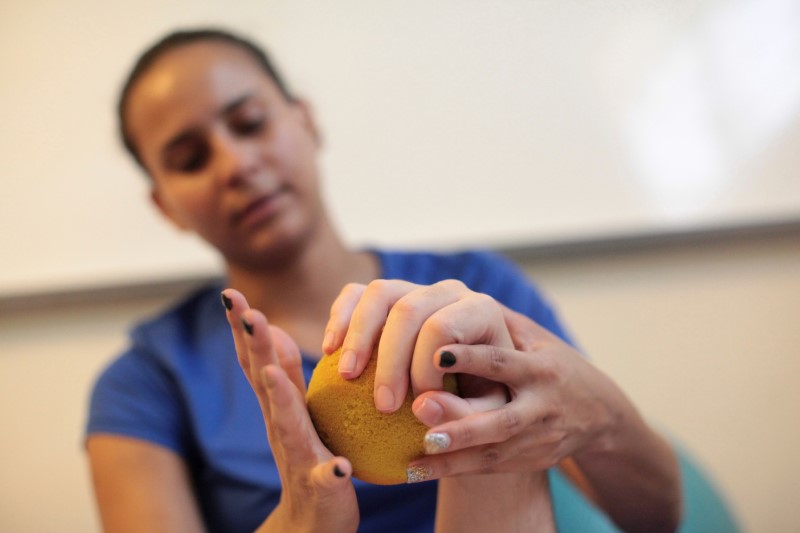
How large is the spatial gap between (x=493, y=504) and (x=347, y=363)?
4.5 inches

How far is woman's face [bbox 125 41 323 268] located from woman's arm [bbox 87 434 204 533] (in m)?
0.16

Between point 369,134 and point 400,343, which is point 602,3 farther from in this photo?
point 400,343

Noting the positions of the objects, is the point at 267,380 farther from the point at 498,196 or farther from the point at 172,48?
the point at 498,196

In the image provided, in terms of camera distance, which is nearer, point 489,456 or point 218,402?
point 489,456

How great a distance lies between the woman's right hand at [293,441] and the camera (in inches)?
10.0

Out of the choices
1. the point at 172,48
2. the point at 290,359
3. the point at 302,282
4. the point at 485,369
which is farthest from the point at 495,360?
the point at 172,48

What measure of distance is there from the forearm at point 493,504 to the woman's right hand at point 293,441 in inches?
2.0

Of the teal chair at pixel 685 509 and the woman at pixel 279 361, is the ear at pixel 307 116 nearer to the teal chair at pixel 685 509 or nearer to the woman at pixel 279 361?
the woman at pixel 279 361

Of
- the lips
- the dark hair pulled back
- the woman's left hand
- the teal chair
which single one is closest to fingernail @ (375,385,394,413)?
the woman's left hand

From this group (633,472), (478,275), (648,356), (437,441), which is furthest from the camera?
(648,356)

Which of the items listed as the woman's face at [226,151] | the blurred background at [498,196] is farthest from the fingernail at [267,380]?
the blurred background at [498,196]

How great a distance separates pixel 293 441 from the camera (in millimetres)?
264

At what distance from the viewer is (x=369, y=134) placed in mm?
752

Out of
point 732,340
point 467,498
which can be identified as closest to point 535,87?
point 732,340
